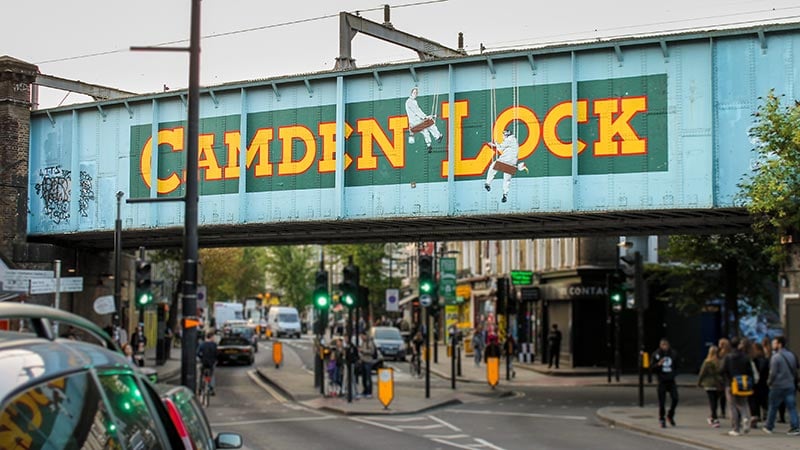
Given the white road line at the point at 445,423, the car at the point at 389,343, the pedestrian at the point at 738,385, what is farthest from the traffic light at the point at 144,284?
the car at the point at 389,343

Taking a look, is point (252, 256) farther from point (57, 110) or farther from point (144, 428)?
point (144, 428)

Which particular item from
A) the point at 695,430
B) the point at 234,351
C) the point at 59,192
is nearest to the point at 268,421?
the point at 695,430

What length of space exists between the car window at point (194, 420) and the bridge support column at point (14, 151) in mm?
23573

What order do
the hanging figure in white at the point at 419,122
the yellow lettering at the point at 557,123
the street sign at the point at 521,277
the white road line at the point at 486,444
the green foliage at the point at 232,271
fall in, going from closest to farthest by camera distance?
the white road line at the point at 486,444 → the yellow lettering at the point at 557,123 → the hanging figure in white at the point at 419,122 → the street sign at the point at 521,277 → the green foliage at the point at 232,271

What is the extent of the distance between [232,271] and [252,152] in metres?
43.5

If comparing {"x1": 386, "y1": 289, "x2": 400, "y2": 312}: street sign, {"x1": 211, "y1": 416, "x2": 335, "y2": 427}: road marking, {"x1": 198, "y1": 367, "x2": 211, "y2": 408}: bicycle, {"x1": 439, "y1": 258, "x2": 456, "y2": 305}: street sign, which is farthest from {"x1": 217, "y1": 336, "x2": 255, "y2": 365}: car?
{"x1": 211, "y1": 416, "x2": 335, "y2": 427}: road marking

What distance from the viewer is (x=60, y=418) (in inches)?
178

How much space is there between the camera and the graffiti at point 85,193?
1150 inches

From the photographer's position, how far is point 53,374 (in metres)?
4.30

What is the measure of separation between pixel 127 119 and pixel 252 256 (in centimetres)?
7738

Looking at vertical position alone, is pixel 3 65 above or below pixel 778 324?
above

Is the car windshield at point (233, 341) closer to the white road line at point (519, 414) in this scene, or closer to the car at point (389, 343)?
the car at point (389, 343)

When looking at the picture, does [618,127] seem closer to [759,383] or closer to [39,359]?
[759,383]

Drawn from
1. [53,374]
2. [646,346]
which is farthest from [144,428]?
[646,346]
